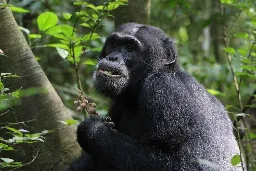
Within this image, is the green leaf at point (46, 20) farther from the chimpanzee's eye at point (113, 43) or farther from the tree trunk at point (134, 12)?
the tree trunk at point (134, 12)

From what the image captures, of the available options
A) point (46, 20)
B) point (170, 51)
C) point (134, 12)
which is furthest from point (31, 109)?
point (134, 12)

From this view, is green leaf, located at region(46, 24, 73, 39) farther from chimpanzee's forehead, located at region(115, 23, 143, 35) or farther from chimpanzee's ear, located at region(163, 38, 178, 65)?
chimpanzee's ear, located at region(163, 38, 178, 65)

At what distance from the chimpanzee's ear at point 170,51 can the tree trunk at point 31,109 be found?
140 cm

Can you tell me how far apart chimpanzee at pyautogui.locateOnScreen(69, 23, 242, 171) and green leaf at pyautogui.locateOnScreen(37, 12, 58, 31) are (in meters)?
0.66

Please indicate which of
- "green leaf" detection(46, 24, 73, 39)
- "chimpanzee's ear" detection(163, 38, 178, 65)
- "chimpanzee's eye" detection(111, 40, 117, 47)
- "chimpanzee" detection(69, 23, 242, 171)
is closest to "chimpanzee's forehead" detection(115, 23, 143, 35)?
"chimpanzee" detection(69, 23, 242, 171)

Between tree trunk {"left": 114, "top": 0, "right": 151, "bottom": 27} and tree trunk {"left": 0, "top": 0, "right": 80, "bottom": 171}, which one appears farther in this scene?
tree trunk {"left": 114, "top": 0, "right": 151, "bottom": 27}

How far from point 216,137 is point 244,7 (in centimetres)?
178

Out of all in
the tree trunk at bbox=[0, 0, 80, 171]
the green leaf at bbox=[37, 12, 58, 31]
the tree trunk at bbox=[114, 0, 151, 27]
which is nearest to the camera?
the tree trunk at bbox=[0, 0, 80, 171]

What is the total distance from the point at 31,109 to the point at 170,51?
1.77 metres

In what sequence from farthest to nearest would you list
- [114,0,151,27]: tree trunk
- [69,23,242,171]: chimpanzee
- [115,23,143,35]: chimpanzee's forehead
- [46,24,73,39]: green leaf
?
[114,0,151,27]: tree trunk → [115,23,143,35]: chimpanzee's forehead → [46,24,73,39]: green leaf → [69,23,242,171]: chimpanzee

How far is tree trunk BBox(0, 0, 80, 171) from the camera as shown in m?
4.74

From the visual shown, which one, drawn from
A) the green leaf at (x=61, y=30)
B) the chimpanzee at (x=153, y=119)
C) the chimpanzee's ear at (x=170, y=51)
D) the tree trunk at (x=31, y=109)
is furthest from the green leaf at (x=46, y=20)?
the chimpanzee's ear at (x=170, y=51)

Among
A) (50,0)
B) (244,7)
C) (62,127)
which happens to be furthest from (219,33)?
(62,127)

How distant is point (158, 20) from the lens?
10.6m
